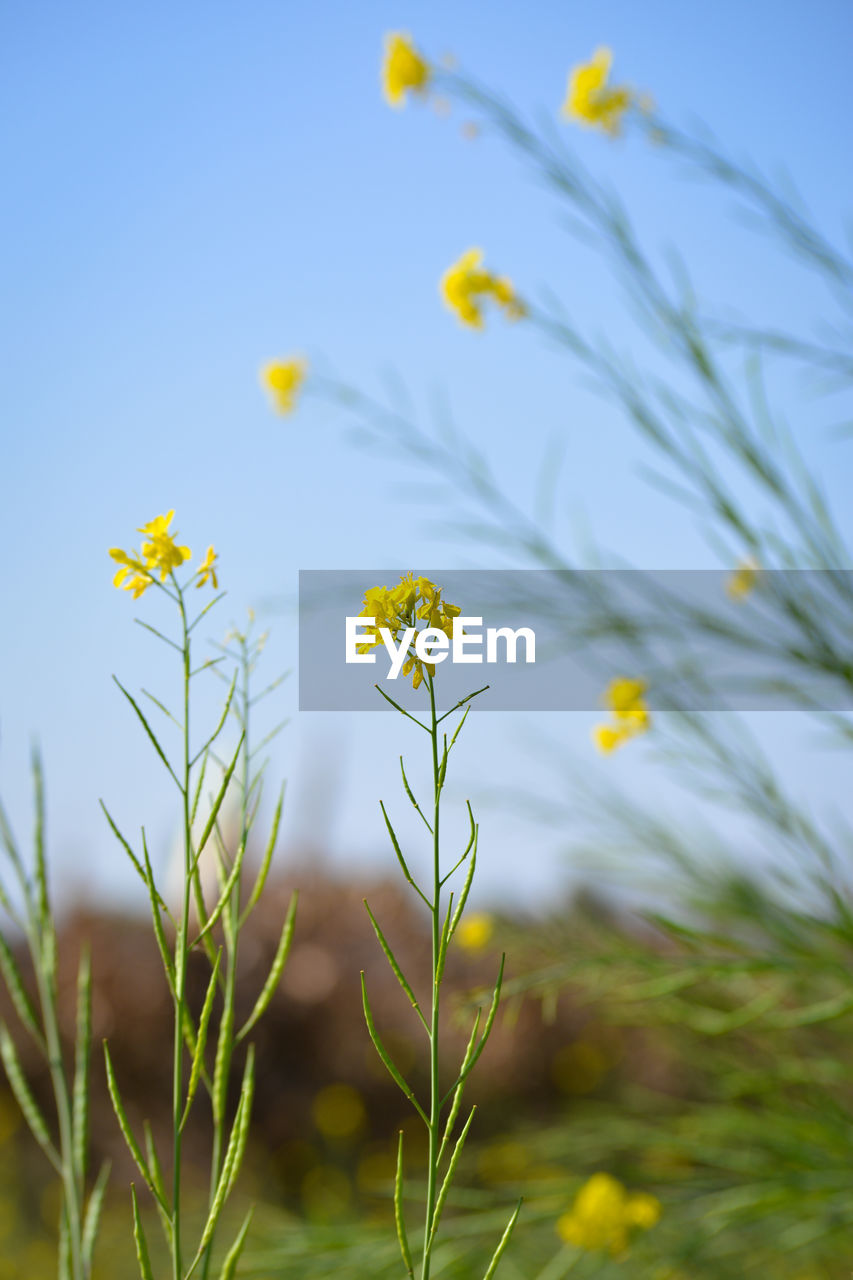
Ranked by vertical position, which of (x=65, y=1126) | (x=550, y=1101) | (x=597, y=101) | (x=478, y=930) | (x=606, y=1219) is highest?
(x=597, y=101)

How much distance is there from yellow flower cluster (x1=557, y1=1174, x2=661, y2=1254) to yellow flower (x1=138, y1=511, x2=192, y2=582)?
0.75 meters

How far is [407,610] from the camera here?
291mm

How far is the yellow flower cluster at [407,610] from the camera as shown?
0.29 metres

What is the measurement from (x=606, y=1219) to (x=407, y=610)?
0.73 meters

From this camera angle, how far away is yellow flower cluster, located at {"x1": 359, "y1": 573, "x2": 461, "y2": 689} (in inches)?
11.3

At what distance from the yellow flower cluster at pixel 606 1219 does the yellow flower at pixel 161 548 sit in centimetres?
75

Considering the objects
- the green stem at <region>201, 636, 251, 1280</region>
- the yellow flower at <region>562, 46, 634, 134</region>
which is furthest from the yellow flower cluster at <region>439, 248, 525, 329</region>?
the green stem at <region>201, 636, 251, 1280</region>

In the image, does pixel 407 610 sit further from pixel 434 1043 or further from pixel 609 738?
pixel 609 738

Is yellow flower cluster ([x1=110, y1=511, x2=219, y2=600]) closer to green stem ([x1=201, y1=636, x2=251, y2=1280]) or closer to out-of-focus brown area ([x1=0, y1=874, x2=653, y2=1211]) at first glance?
green stem ([x1=201, y1=636, x2=251, y2=1280])

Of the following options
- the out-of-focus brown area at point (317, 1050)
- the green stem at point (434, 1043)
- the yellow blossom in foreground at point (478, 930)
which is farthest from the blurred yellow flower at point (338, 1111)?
the green stem at point (434, 1043)

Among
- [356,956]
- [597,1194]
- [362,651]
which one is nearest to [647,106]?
[362,651]

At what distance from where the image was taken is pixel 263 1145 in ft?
5.64

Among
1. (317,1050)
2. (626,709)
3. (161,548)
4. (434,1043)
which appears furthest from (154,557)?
(317,1050)

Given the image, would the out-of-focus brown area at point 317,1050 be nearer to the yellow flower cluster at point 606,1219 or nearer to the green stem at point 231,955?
the yellow flower cluster at point 606,1219
